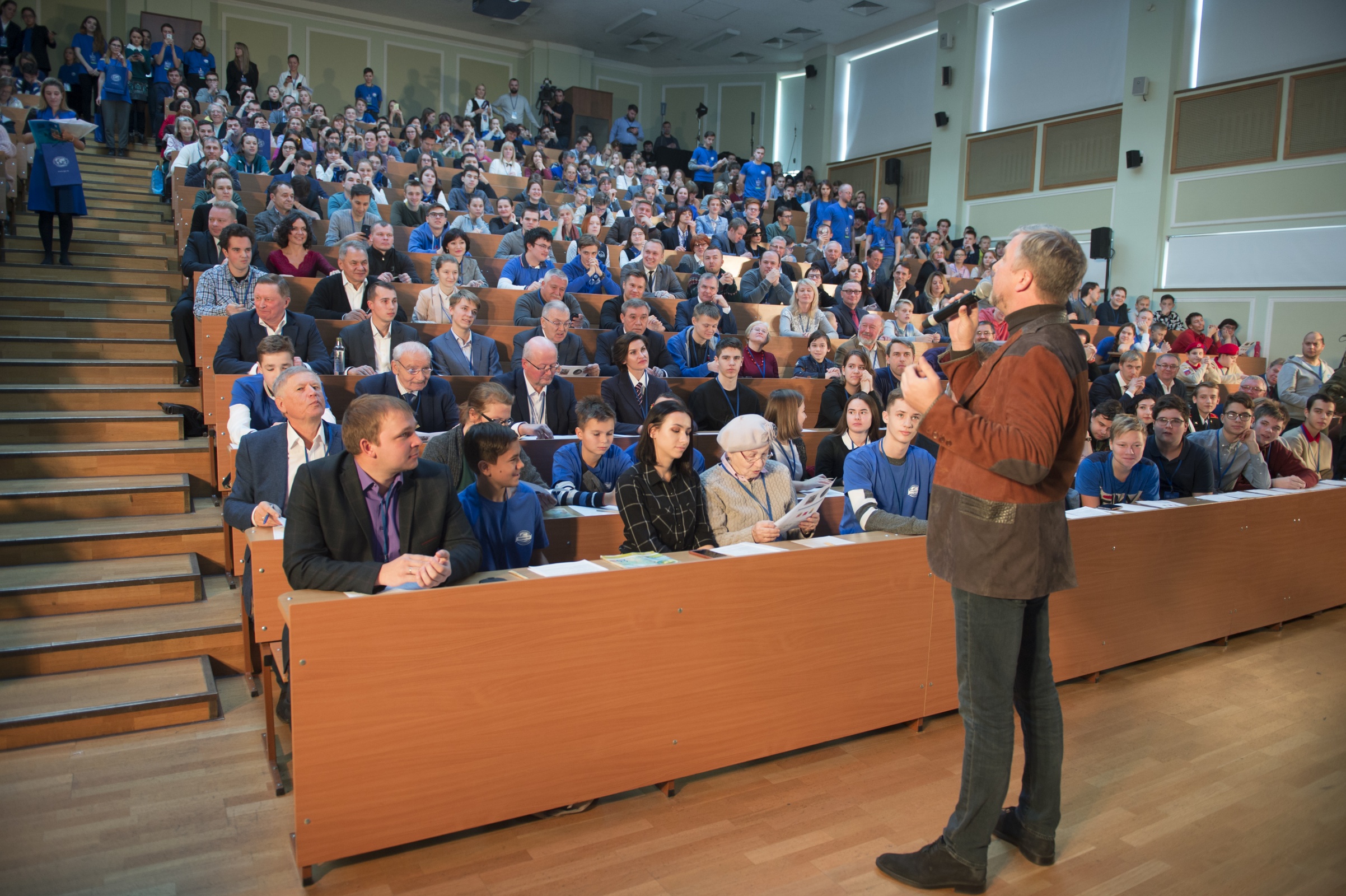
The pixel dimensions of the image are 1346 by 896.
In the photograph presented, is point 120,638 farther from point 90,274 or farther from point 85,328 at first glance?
point 90,274

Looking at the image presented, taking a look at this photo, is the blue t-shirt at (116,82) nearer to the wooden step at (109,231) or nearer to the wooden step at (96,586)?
the wooden step at (109,231)

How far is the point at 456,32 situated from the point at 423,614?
1314cm

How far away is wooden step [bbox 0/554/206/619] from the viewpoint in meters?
2.61

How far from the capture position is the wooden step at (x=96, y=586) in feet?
→ 8.55

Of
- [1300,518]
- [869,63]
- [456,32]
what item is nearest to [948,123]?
[869,63]

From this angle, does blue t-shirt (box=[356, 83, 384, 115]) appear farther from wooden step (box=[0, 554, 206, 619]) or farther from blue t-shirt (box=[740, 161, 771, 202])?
wooden step (box=[0, 554, 206, 619])

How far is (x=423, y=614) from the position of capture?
164 centimetres

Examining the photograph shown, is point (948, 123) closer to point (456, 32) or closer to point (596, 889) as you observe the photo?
point (456, 32)

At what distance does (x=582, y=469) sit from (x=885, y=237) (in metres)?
7.19

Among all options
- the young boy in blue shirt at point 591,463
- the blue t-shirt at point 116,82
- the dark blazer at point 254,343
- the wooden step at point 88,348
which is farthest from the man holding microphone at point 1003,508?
the blue t-shirt at point 116,82

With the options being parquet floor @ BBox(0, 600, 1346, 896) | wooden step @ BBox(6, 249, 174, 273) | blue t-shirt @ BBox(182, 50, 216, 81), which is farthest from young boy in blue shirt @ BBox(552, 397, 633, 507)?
blue t-shirt @ BBox(182, 50, 216, 81)

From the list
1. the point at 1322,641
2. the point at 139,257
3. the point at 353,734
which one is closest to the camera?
the point at 353,734

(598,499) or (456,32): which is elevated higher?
(456,32)

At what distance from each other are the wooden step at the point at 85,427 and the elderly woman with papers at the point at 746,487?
2.54m
